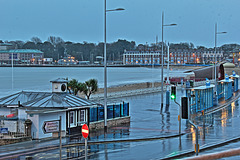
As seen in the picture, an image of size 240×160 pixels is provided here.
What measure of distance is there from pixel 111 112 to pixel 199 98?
11.6m

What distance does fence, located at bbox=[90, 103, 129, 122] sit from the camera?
25031 mm

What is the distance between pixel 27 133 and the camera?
20.7m

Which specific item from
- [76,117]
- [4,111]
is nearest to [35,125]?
[76,117]

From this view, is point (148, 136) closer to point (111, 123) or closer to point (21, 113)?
point (111, 123)

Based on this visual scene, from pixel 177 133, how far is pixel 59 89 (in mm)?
7635

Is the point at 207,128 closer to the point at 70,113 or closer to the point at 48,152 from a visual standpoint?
the point at 70,113

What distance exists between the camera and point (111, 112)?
26984 millimetres

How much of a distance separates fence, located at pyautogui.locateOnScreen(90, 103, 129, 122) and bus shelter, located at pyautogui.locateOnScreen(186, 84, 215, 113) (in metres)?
7.12

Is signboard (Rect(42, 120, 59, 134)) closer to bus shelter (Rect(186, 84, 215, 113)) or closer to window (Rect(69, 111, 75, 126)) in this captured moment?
window (Rect(69, 111, 75, 126))

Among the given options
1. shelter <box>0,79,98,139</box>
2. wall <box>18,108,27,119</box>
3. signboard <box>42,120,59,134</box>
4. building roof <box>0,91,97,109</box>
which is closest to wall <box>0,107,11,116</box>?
shelter <box>0,79,98,139</box>

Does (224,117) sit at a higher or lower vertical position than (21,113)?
lower

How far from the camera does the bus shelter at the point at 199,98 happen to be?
3428 cm

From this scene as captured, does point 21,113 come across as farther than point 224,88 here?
No

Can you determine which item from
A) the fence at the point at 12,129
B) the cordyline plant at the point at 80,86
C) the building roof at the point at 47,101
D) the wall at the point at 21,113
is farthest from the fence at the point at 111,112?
the cordyline plant at the point at 80,86
